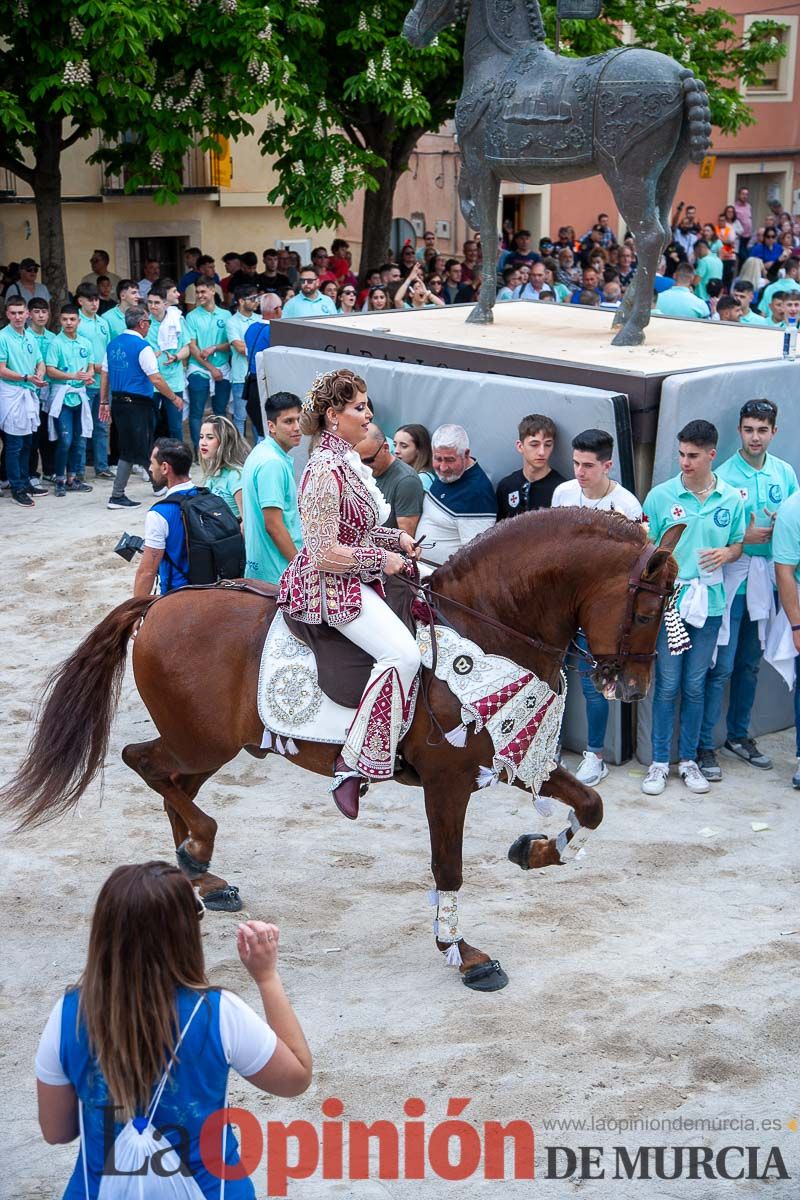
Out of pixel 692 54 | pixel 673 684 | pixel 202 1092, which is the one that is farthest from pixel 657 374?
pixel 692 54

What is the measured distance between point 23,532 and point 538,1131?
8.78m

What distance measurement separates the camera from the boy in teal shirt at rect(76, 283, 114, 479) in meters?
13.6

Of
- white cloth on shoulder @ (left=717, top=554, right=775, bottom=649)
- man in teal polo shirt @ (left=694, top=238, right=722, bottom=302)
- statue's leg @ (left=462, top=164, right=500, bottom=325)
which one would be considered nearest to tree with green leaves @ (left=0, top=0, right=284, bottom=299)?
statue's leg @ (left=462, top=164, right=500, bottom=325)

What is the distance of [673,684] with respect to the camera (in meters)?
7.39

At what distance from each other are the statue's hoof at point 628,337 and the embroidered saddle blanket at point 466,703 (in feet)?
11.3

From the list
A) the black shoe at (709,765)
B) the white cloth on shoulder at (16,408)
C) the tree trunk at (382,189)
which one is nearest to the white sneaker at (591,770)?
the black shoe at (709,765)

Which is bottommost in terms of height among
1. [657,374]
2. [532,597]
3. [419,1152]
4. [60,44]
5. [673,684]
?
[419,1152]

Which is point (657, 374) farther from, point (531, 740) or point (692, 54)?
point (692, 54)

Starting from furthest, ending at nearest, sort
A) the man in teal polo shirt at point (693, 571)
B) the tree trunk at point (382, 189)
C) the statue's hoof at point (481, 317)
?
the tree trunk at point (382, 189) → the statue's hoof at point (481, 317) → the man in teal polo shirt at point (693, 571)

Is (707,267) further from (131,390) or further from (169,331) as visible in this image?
(131,390)

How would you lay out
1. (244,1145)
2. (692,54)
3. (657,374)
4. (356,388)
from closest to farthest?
(244,1145) → (356,388) → (657,374) → (692,54)

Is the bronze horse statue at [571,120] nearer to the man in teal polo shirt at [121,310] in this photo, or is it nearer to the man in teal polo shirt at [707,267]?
the man in teal polo shirt at [121,310]

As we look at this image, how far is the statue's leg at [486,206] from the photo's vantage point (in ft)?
28.0

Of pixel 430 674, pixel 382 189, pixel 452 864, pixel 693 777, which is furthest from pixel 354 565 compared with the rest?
pixel 382 189
